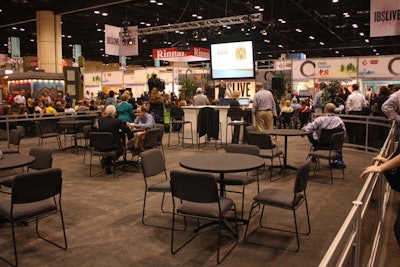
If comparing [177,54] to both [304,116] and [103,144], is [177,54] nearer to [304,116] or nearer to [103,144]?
[304,116]

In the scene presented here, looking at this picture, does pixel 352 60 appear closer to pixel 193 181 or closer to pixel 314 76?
pixel 314 76

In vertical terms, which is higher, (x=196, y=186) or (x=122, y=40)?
(x=122, y=40)

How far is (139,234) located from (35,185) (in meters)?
1.21

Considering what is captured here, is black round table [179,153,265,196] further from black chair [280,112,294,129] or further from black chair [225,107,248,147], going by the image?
black chair [280,112,294,129]

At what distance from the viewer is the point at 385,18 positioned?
839cm

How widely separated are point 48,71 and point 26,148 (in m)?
6.76

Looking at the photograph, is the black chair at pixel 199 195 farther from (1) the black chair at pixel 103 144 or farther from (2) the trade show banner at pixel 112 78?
(2) the trade show banner at pixel 112 78

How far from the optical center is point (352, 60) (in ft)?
44.7

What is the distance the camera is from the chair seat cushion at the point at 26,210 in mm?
3203

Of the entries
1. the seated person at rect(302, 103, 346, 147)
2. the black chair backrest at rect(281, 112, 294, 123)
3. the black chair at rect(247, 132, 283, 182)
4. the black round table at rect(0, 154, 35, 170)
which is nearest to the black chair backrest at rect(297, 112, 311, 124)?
the black chair backrest at rect(281, 112, 294, 123)

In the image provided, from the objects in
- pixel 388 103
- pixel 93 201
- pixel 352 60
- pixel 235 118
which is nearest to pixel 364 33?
pixel 352 60

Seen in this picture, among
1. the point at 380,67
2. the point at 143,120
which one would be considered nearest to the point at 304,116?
the point at 380,67

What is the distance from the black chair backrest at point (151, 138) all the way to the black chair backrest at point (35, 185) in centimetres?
315

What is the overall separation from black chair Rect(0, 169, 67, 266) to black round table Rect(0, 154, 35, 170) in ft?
1.37
